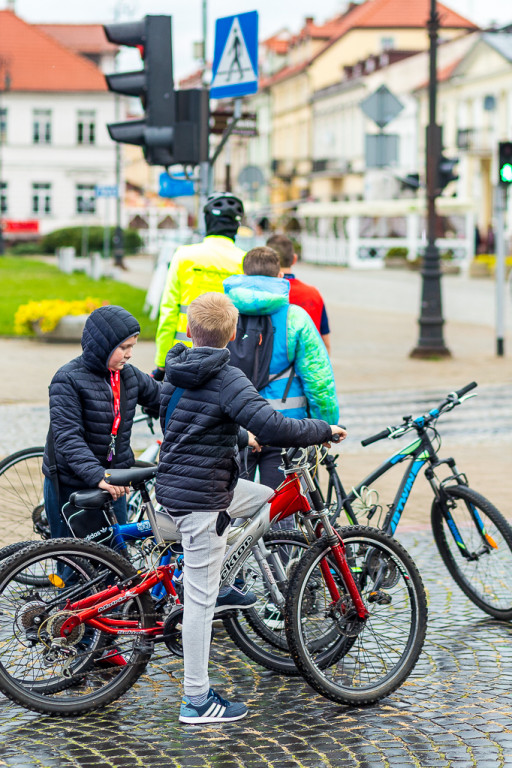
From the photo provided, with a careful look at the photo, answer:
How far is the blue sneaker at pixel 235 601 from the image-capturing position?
509 centimetres

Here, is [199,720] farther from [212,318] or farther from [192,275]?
[192,275]

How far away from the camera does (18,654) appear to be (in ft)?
16.0

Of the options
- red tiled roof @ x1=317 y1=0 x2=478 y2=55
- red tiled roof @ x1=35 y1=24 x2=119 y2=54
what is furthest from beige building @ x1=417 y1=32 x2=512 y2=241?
red tiled roof @ x1=35 y1=24 x2=119 y2=54

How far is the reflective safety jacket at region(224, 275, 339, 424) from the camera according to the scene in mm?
6000

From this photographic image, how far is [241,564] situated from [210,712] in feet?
1.88

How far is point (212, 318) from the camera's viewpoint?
4.77 m

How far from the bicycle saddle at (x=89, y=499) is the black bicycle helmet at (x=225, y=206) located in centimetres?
234

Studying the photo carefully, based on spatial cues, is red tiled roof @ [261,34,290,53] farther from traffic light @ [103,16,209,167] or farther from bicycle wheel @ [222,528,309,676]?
bicycle wheel @ [222,528,309,676]

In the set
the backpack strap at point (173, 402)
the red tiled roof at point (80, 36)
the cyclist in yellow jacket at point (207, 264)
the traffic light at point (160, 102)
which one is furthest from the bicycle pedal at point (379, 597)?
the red tiled roof at point (80, 36)

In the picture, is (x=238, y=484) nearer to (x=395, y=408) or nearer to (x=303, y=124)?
(x=395, y=408)

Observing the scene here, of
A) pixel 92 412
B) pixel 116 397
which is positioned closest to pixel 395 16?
pixel 116 397

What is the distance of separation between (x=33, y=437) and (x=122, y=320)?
6413mm

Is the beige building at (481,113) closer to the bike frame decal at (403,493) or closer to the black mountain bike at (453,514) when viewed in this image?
the black mountain bike at (453,514)

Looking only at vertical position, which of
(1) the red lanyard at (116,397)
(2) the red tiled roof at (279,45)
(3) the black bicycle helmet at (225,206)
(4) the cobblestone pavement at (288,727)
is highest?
(2) the red tiled roof at (279,45)
